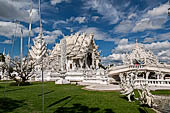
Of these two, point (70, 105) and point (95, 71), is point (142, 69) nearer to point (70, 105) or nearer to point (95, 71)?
point (95, 71)

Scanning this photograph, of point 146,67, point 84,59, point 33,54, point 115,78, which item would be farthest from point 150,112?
point 33,54

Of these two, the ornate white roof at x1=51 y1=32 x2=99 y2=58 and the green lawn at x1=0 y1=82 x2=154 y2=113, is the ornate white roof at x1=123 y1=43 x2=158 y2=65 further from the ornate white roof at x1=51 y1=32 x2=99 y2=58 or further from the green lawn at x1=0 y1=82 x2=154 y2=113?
the green lawn at x1=0 y1=82 x2=154 y2=113

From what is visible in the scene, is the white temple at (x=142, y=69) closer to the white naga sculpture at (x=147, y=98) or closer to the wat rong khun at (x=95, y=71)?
the wat rong khun at (x=95, y=71)

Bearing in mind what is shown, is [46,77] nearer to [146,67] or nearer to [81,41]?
[81,41]

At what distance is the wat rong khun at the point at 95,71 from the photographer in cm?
1102

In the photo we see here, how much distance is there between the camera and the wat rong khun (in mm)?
11019

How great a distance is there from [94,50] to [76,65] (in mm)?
6653

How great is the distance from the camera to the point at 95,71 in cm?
2648

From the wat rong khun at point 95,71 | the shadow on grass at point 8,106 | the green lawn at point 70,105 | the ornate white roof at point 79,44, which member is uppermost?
the ornate white roof at point 79,44

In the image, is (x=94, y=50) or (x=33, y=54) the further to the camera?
(x=33, y=54)

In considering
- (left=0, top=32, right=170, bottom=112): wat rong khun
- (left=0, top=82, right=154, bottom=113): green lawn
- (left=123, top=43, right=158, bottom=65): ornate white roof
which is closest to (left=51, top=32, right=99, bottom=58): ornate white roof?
(left=0, top=32, right=170, bottom=112): wat rong khun

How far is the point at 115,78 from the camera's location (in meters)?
Result: 28.3

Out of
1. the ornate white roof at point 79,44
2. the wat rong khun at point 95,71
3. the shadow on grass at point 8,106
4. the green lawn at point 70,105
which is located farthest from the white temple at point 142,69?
the ornate white roof at point 79,44

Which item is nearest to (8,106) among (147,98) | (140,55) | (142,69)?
(147,98)
